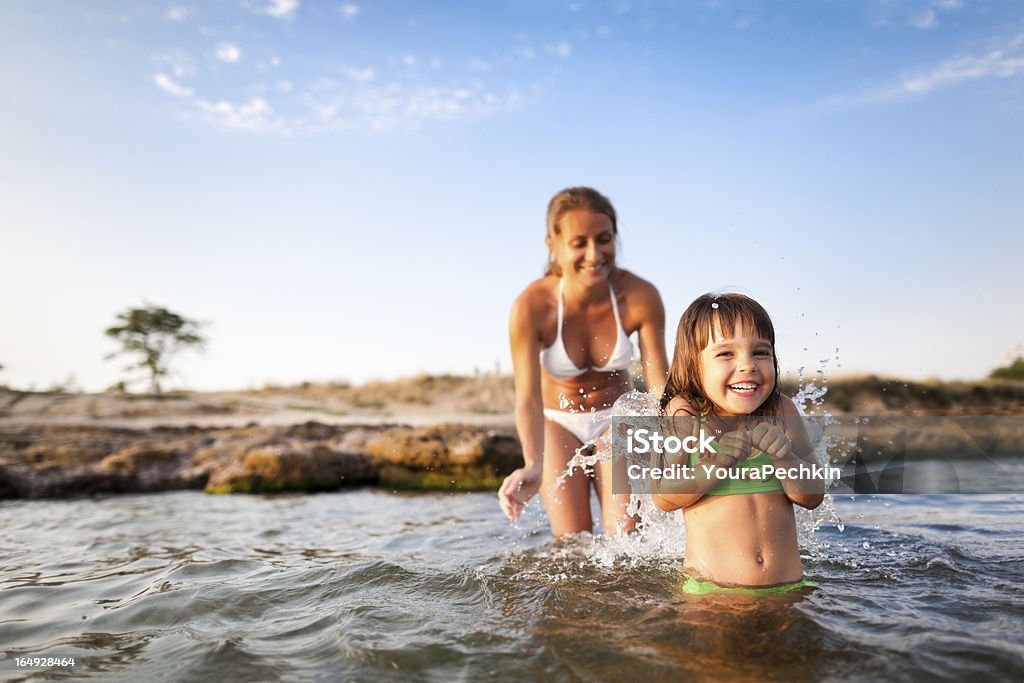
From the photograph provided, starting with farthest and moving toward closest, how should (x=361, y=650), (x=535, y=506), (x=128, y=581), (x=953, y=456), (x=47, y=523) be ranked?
1. (x=953, y=456)
2. (x=535, y=506)
3. (x=47, y=523)
4. (x=128, y=581)
5. (x=361, y=650)

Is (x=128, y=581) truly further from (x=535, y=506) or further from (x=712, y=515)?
(x=535, y=506)

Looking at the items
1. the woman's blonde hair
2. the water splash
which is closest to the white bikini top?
the water splash

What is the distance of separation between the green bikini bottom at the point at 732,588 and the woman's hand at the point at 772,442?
1.82 feet

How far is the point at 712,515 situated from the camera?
3.09 m

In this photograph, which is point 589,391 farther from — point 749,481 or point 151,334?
point 151,334

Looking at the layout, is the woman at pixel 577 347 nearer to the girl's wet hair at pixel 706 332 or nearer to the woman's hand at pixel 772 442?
the girl's wet hair at pixel 706 332

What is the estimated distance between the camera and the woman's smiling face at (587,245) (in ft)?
14.2

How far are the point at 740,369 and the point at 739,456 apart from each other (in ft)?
1.22

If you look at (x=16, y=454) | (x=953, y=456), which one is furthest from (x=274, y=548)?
(x=953, y=456)

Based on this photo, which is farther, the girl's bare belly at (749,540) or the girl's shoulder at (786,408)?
the girl's shoulder at (786,408)

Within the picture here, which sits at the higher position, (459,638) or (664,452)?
(664,452)

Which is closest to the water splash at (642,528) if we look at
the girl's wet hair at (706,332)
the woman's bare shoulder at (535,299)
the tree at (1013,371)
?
the woman's bare shoulder at (535,299)

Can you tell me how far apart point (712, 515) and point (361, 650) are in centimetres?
157

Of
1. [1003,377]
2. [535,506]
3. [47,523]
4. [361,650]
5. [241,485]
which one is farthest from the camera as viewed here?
[1003,377]
